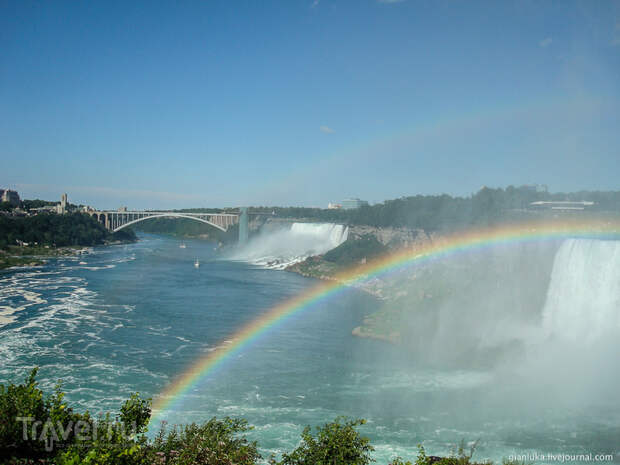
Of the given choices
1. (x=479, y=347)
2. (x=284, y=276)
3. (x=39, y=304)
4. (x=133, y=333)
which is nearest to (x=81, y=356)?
(x=133, y=333)

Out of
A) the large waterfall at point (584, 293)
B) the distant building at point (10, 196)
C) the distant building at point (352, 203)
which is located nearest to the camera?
the large waterfall at point (584, 293)

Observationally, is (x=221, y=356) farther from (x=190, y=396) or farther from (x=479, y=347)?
(x=479, y=347)

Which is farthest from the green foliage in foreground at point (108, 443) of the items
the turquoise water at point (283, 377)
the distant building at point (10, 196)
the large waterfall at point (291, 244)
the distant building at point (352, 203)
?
the distant building at point (352, 203)

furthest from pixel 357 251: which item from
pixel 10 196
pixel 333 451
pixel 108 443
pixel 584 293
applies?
pixel 10 196

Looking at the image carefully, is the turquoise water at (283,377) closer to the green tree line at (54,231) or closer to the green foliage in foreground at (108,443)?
the green foliage in foreground at (108,443)

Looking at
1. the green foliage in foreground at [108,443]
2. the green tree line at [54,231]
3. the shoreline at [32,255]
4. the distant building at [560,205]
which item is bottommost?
the shoreline at [32,255]

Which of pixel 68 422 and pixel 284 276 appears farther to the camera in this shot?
pixel 284 276

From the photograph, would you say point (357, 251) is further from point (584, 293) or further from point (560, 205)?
point (584, 293)
